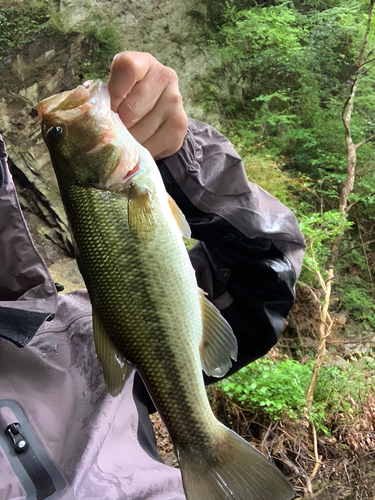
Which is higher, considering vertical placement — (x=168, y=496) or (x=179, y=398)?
(x=179, y=398)

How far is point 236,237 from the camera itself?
4.88 ft

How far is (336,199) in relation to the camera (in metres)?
7.11

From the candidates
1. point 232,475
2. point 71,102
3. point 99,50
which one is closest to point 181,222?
point 71,102

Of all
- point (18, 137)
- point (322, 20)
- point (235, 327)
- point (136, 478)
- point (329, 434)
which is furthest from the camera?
point (322, 20)

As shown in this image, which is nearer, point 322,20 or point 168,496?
point 168,496

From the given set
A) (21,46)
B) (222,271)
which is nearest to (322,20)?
(21,46)

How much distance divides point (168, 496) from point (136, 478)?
0.42 ft

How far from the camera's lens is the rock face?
601 cm

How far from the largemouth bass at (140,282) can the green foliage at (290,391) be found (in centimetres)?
212

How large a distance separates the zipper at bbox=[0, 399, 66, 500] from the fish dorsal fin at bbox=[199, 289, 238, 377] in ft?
1.89

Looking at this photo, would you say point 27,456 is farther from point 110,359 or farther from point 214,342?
point 214,342

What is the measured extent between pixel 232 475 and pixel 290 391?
2391 mm

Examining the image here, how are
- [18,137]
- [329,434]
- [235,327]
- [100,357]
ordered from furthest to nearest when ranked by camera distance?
[18,137], [329,434], [235,327], [100,357]

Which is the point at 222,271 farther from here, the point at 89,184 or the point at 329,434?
the point at 329,434
